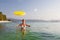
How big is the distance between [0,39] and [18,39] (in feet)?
6.43

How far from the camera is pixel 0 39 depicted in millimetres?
16359

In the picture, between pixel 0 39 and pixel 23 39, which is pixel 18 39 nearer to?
pixel 23 39

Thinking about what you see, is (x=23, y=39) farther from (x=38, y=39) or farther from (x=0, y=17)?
(x=0, y=17)

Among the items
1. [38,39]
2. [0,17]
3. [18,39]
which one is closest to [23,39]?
[18,39]

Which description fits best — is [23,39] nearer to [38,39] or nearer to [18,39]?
[18,39]

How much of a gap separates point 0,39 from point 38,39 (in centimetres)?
428

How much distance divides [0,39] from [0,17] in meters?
64.4

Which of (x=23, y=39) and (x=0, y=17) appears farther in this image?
(x=0, y=17)

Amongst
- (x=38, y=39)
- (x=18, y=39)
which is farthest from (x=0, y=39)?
(x=38, y=39)

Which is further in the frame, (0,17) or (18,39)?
(0,17)

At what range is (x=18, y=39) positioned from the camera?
54.9ft

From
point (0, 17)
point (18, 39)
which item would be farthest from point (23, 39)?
point (0, 17)

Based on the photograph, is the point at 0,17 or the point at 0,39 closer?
the point at 0,39

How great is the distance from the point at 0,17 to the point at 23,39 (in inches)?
2538
